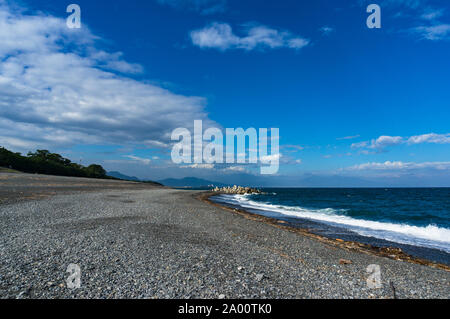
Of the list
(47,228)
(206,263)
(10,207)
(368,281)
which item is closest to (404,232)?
(368,281)

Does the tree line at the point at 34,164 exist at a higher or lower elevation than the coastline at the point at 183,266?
higher

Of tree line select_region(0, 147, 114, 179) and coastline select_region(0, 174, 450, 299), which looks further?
tree line select_region(0, 147, 114, 179)

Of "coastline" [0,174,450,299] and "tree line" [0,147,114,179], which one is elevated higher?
"tree line" [0,147,114,179]

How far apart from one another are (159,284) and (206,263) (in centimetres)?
193

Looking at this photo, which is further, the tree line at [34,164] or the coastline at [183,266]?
the tree line at [34,164]

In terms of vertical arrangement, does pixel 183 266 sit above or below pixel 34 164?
below

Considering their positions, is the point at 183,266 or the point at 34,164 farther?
the point at 34,164
